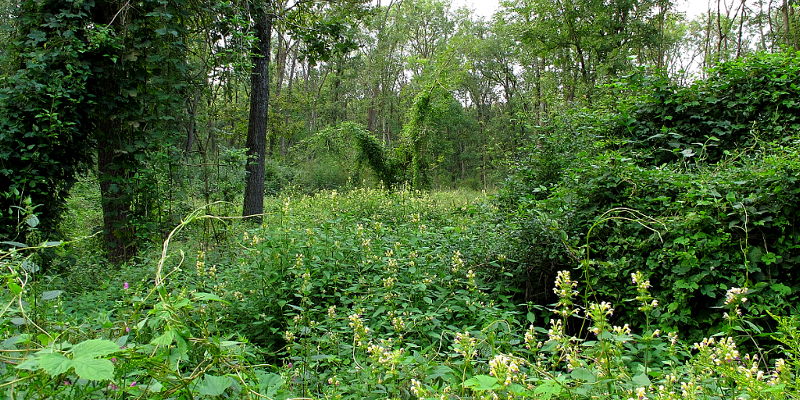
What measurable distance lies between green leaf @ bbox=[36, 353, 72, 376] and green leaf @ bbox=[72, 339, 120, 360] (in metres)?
0.02

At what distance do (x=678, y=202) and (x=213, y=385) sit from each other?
3524 mm

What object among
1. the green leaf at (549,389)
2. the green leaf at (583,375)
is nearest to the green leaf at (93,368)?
the green leaf at (549,389)

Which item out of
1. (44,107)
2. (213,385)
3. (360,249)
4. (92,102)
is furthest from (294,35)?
(213,385)

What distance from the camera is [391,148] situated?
16.5 meters

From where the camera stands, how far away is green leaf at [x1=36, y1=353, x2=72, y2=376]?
3.06 feet

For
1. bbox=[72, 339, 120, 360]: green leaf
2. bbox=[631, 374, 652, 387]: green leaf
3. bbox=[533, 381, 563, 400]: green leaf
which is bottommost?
bbox=[631, 374, 652, 387]: green leaf

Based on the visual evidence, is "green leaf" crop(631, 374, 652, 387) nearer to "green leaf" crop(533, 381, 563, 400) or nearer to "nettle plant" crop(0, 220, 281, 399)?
"green leaf" crop(533, 381, 563, 400)

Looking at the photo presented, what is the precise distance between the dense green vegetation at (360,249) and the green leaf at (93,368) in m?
0.01

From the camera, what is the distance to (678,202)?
3316mm

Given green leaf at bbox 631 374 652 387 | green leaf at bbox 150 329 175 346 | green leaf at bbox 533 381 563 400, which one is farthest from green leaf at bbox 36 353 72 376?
green leaf at bbox 631 374 652 387

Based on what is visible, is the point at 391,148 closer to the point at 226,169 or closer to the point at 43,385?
the point at 226,169

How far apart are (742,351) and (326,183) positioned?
1766cm

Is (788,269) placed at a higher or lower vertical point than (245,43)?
lower

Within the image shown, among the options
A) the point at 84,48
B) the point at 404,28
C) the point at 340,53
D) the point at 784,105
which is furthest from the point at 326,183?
the point at 404,28
